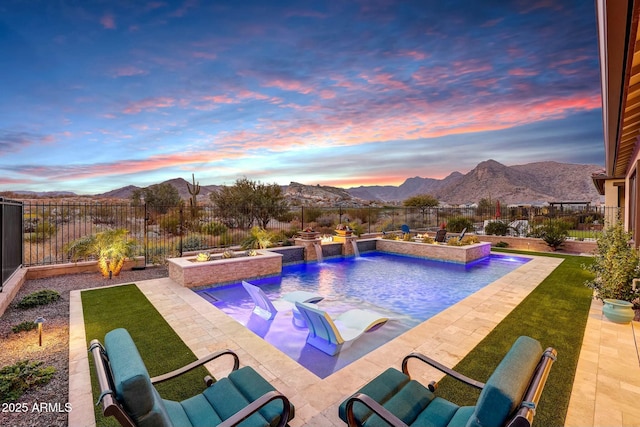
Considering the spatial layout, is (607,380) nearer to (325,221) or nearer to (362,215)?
(325,221)

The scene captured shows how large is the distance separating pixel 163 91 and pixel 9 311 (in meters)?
9.01

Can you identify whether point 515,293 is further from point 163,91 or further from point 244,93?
point 163,91

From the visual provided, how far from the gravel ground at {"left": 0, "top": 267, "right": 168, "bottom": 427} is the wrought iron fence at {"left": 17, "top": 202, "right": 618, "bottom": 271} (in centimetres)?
204

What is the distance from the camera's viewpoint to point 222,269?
328 inches

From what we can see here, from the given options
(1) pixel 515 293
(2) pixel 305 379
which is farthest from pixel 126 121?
(1) pixel 515 293

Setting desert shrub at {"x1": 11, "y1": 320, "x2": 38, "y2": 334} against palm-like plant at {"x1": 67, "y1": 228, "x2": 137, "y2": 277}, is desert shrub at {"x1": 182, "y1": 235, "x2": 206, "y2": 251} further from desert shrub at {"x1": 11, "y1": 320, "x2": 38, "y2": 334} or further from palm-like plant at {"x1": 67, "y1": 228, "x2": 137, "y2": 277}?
desert shrub at {"x1": 11, "y1": 320, "x2": 38, "y2": 334}

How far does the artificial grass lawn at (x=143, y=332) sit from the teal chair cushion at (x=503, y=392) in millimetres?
2915

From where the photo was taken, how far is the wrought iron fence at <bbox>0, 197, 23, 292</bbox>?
6.32 meters

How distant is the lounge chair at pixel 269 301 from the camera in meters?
5.99

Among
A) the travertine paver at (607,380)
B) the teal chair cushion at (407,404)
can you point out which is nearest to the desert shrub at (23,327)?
the teal chair cushion at (407,404)

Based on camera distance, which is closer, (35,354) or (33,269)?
(35,354)

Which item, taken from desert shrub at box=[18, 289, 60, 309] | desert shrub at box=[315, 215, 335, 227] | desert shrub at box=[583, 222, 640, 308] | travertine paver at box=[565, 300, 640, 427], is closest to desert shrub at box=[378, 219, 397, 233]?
desert shrub at box=[315, 215, 335, 227]

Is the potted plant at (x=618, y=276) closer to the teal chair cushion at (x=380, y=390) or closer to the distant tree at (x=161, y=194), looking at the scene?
the teal chair cushion at (x=380, y=390)

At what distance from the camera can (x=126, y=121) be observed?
42.6ft
